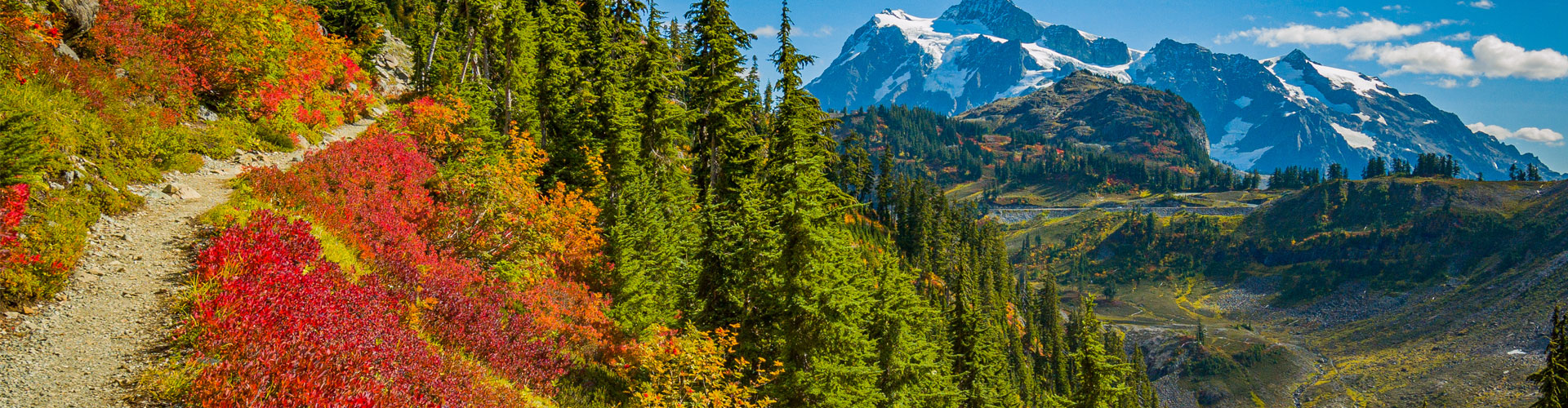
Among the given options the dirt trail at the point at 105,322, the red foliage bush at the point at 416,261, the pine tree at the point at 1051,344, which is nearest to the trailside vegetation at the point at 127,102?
the dirt trail at the point at 105,322

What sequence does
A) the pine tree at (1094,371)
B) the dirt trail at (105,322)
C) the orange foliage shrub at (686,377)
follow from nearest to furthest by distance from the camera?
the dirt trail at (105,322), the orange foliage shrub at (686,377), the pine tree at (1094,371)

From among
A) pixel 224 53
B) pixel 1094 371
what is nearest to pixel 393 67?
pixel 224 53

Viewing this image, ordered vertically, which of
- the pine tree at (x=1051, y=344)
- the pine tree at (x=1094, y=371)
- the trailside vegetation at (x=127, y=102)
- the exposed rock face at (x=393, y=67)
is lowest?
the pine tree at (x=1051, y=344)

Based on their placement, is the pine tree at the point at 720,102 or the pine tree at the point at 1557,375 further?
the pine tree at the point at 1557,375

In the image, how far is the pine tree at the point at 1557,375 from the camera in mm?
30938

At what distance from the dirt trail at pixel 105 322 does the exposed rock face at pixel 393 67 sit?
25.8 meters

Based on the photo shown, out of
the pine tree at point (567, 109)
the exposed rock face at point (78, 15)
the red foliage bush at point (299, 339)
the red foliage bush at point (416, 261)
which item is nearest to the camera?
the red foliage bush at point (299, 339)

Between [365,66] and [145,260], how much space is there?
28095mm

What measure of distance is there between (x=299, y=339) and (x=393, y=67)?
37013mm

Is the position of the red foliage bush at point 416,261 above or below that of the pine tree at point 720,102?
below

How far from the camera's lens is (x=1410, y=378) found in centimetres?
14550

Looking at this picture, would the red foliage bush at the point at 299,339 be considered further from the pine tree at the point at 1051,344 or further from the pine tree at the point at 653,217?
the pine tree at the point at 1051,344

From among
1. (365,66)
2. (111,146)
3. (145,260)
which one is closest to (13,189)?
(145,260)

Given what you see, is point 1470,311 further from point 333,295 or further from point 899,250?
point 333,295
